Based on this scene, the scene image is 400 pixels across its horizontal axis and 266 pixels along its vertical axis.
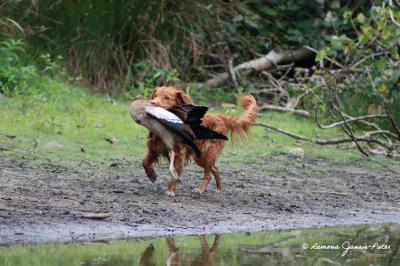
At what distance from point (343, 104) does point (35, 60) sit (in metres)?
4.20

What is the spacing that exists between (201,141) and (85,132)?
2910 mm

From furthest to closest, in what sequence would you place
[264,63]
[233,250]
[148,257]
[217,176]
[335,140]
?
[264,63] → [335,140] → [217,176] → [233,250] → [148,257]

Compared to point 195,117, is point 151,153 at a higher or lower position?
lower

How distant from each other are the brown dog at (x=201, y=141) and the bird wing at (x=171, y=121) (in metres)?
0.18

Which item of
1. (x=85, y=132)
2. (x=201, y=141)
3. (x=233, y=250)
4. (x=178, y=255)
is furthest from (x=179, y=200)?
(x=85, y=132)

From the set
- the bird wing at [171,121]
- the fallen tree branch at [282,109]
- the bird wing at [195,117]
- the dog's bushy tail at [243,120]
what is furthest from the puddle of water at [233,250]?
the fallen tree branch at [282,109]

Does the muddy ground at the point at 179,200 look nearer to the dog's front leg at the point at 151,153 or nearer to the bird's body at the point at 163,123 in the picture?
the dog's front leg at the point at 151,153

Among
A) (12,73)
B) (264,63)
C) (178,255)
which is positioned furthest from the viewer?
(264,63)

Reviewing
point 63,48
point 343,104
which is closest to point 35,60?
point 63,48

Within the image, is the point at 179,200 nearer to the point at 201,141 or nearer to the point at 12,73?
the point at 201,141

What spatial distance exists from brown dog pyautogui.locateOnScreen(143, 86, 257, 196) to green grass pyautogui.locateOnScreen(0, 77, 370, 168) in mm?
715

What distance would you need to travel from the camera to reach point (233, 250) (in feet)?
19.6

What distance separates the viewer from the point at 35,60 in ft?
39.9

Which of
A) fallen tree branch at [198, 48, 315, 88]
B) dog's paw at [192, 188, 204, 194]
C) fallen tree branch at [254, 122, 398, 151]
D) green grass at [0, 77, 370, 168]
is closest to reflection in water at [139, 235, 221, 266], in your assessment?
dog's paw at [192, 188, 204, 194]
